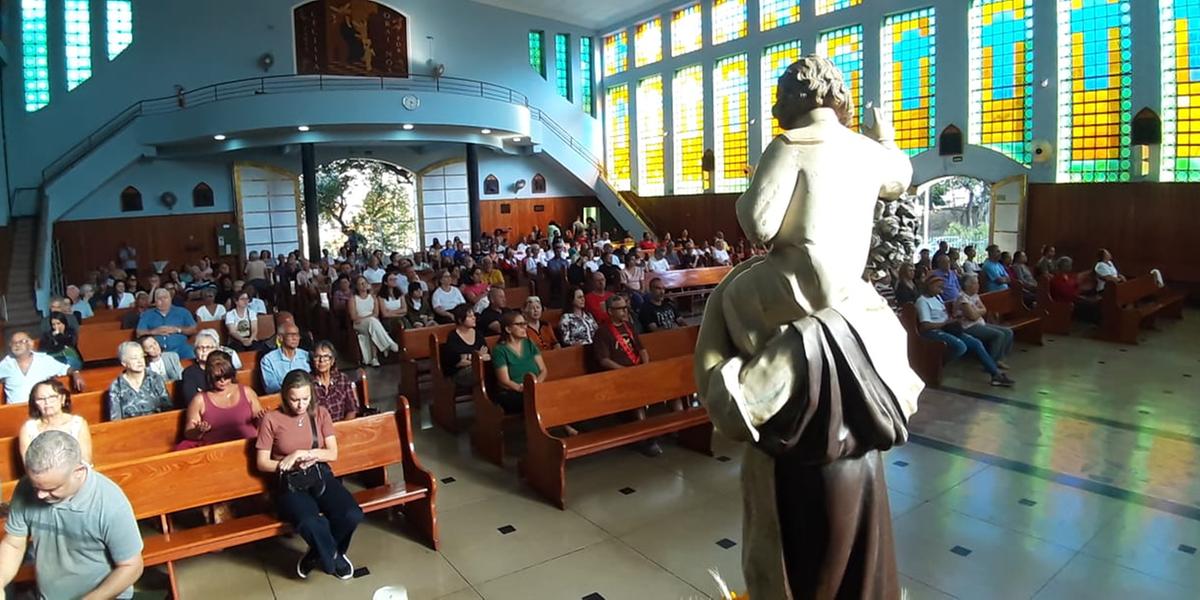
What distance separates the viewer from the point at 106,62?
15797 mm

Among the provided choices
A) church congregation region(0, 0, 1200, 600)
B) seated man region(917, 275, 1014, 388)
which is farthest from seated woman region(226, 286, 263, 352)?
seated man region(917, 275, 1014, 388)

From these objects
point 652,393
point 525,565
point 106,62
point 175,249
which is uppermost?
point 106,62

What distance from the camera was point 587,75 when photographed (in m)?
22.4

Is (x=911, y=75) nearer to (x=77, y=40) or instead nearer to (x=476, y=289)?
(x=476, y=289)

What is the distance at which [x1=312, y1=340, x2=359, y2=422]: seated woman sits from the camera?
468 centimetres

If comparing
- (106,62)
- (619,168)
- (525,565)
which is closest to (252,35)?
(106,62)

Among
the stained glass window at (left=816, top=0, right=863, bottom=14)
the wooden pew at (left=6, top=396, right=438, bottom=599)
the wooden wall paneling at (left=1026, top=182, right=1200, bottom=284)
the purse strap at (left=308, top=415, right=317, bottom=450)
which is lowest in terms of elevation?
the wooden pew at (left=6, top=396, right=438, bottom=599)

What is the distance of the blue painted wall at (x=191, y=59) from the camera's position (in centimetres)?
1513

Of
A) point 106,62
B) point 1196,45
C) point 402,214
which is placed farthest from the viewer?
point 402,214

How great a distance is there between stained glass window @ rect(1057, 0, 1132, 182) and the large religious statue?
12923mm

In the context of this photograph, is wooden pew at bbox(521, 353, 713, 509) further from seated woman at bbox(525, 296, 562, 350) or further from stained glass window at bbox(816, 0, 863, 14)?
stained glass window at bbox(816, 0, 863, 14)

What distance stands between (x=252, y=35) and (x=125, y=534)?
17.0m

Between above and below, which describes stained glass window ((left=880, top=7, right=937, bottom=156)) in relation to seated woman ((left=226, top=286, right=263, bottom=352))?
above

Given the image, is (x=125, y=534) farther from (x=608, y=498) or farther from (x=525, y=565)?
(x=608, y=498)
